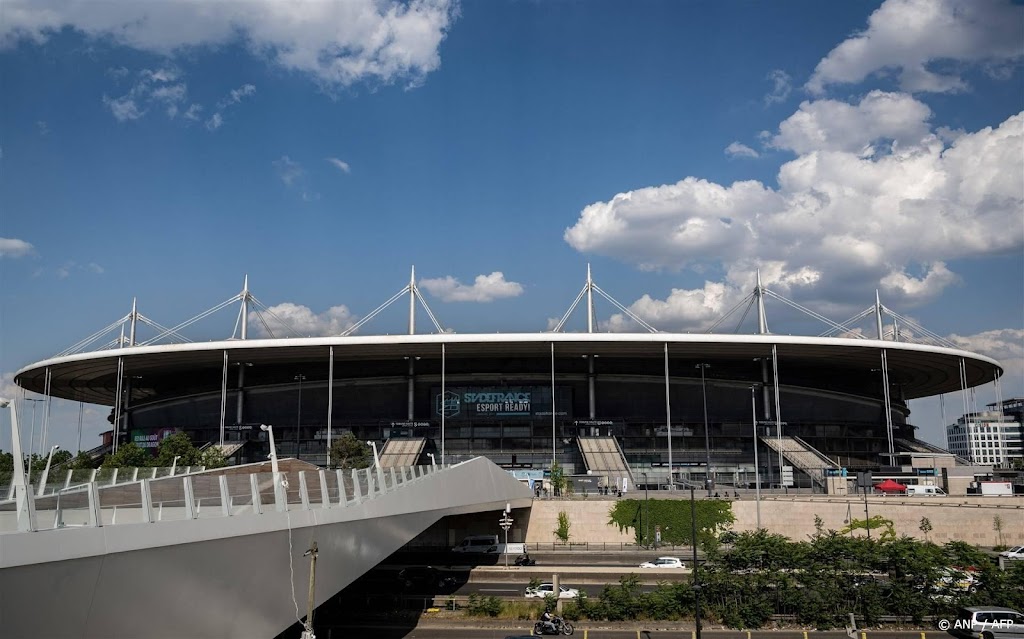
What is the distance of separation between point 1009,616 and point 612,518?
2557 cm

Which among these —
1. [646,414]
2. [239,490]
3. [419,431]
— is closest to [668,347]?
[646,414]

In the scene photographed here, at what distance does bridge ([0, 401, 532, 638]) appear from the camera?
10.2 metres

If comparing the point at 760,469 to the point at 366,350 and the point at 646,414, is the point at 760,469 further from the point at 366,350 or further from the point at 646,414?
the point at 366,350

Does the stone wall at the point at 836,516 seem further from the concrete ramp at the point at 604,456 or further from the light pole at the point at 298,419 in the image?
the light pole at the point at 298,419

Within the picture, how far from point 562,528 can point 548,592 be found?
17634mm

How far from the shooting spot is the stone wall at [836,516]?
47875mm

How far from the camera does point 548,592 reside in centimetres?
3491

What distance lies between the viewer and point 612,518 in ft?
173

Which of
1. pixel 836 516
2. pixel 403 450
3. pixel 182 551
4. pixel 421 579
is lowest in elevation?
pixel 421 579

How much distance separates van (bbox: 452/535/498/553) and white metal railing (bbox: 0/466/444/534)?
25.9 m

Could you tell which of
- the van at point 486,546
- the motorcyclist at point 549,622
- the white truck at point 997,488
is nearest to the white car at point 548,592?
the motorcyclist at point 549,622

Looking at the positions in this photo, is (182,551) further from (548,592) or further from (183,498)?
(548,592)

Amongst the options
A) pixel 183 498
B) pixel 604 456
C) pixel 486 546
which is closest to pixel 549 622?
pixel 486 546

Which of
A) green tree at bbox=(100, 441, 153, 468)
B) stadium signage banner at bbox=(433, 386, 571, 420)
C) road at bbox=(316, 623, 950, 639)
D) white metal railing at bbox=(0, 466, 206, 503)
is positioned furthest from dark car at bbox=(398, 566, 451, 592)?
stadium signage banner at bbox=(433, 386, 571, 420)
